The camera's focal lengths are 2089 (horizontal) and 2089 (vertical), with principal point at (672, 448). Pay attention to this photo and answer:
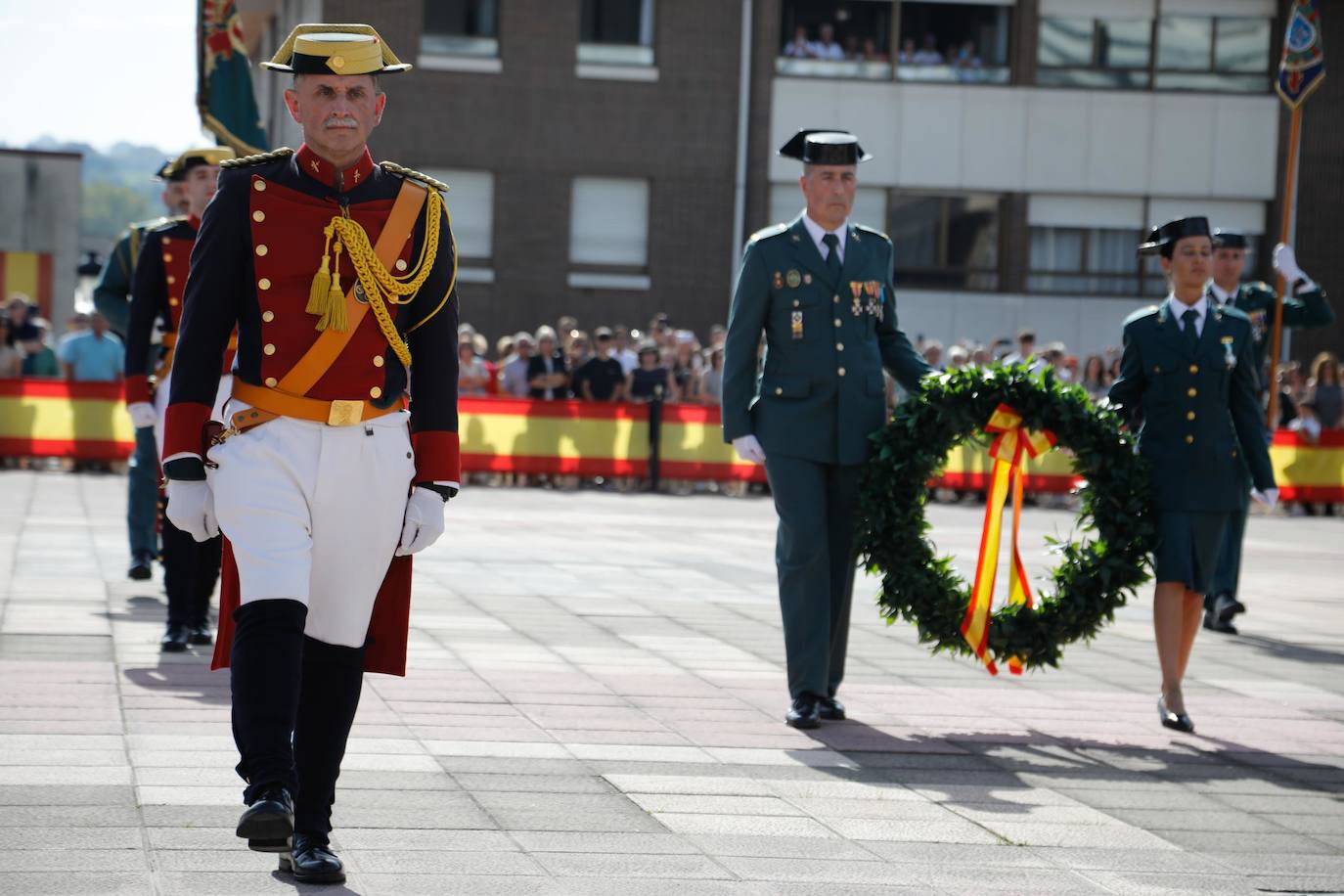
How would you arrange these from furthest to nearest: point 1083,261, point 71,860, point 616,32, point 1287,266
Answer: point 1083,261, point 616,32, point 1287,266, point 71,860

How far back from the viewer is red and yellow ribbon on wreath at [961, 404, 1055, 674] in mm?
A: 8219

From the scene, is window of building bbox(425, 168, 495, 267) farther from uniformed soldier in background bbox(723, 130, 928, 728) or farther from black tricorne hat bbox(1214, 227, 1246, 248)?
uniformed soldier in background bbox(723, 130, 928, 728)

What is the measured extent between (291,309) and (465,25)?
28960 mm

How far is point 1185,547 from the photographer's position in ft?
28.0

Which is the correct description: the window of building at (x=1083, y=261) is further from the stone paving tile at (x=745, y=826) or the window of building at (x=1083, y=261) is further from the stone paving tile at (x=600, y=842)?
the stone paving tile at (x=600, y=842)

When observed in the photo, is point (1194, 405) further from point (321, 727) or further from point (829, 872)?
point (321, 727)

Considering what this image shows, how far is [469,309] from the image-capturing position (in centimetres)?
3325

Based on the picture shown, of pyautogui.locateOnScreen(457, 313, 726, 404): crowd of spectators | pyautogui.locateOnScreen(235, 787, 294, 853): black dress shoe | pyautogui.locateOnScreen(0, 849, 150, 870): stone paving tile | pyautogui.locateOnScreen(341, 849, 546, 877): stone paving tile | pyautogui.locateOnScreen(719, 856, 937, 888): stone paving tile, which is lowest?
pyautogui.locateOnScreen(719, 856, 937, 888): stone paving tile

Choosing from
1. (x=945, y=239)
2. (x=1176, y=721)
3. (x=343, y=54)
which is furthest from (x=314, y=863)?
(x=945, y=239)

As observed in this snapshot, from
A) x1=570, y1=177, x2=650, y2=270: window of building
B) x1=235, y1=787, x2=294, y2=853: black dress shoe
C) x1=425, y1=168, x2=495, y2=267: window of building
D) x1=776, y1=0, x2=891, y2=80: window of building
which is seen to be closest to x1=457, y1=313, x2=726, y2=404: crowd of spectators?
x1=425, y1=168, x2=495, y2=267: window of building

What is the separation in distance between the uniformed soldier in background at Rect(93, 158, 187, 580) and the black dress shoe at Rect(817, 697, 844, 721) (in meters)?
3.55

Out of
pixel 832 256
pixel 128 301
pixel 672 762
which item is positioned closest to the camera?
pixel 672 762

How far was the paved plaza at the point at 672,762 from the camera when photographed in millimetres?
5520

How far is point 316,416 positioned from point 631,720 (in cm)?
297
